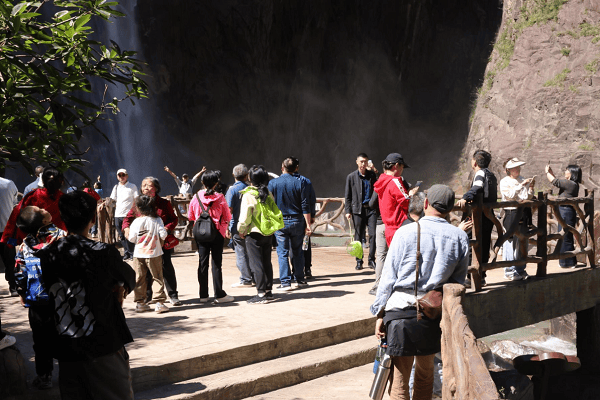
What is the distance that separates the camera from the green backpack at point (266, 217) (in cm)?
704

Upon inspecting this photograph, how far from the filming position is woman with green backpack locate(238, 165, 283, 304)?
23.0ft

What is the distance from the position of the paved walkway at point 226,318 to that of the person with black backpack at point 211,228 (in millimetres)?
371

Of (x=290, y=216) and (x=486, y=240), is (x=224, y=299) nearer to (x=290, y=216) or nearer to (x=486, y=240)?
(x=290, y=216)

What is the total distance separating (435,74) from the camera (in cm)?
3062

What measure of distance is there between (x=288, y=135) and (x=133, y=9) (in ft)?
35.0

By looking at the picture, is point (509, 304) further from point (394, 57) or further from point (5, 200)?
point (394, 57)

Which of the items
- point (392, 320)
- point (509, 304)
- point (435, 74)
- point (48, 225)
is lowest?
point (509, 304)

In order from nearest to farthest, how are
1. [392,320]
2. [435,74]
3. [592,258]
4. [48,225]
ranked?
1. [392,320]
2. [48,225]
3. [592,258]
4. [435,74]

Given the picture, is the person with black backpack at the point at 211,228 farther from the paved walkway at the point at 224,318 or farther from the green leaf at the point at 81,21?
the green leaf at the point at 81,21

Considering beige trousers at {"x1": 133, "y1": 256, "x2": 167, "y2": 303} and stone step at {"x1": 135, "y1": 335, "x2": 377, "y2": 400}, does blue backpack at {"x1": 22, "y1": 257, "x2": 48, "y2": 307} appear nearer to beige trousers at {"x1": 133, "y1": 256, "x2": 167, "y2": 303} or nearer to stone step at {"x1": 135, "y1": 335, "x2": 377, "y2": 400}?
stone step at {"x1": 135, "y1": 335, "x2": 377, "y2": 400}

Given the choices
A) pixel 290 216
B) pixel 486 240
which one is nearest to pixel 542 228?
pixel 486 240

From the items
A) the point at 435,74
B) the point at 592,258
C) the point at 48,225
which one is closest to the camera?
the point at 48,225

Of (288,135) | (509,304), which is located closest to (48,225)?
(509,304)

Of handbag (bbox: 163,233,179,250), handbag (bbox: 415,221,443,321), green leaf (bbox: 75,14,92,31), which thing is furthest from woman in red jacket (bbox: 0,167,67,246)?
handbag (bbox: 415,221,443,321)
